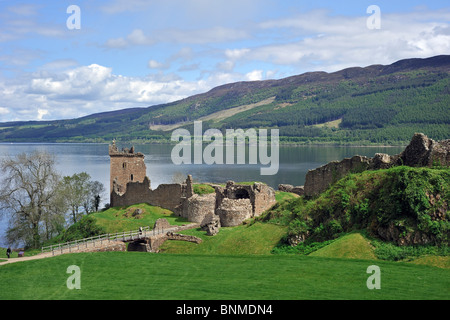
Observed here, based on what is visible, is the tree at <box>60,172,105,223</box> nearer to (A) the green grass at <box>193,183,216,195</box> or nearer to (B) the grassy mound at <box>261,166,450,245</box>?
(A) the green grass at <box>193,183,216,195</box>

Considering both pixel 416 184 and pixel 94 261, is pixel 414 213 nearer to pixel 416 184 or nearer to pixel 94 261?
pixel 416 184

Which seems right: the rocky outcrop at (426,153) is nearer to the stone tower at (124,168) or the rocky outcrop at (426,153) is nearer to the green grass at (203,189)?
the green grass at (203,189)

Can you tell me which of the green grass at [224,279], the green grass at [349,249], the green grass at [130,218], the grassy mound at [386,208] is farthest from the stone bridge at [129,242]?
the green grass at [349,249]

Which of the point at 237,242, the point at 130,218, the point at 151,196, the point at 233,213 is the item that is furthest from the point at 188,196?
the point at 237,242

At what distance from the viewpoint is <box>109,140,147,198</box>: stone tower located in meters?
60.5

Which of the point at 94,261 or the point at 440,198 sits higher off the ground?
the point at 440,198

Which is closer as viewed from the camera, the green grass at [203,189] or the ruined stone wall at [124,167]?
the green grass at [203,189]

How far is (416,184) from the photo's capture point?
24375 mm

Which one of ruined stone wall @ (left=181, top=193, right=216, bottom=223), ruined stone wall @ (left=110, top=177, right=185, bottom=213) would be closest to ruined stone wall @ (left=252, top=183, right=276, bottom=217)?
ruined stone wall @ (left=181, top=193, right=216, bottom=223)

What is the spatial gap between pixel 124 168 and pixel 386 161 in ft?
125

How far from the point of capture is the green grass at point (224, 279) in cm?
1802

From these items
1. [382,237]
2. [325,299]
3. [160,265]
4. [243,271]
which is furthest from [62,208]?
[325,299]

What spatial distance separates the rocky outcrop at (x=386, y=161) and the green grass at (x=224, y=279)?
8.86 meters
